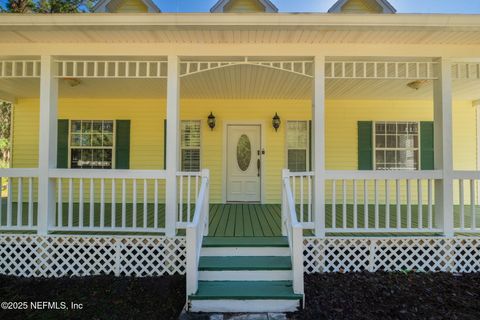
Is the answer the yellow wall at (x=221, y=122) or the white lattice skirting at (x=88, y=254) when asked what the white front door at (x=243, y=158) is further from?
the white lattice skirting at (x=88, y=254)

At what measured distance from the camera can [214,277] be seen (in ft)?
10.8

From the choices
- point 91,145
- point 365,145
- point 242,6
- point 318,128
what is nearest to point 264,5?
point 242,6

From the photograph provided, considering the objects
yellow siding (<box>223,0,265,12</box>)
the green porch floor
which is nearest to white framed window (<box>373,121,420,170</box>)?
the green porch floor

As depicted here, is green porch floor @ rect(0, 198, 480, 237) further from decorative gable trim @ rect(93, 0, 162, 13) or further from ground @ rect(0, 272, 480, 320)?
decorative gable trim @ rect(93, 0, 162, 13)

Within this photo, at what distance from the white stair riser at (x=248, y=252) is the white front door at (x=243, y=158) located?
10.3 feet

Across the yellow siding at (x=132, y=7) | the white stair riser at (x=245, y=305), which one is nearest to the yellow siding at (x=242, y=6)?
the yellow siding at (x=132, y=7)

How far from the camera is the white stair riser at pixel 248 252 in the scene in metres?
3.61

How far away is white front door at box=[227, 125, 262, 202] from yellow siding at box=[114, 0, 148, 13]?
9.63ft

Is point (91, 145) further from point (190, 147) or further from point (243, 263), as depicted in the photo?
point (243, 263)

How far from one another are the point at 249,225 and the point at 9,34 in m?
4.19

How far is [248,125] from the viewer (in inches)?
266

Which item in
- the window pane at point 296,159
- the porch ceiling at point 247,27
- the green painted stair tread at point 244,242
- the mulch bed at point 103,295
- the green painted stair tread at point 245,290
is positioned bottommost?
the mulch bed at point 103,295

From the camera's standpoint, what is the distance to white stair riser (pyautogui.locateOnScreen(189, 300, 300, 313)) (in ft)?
9.76

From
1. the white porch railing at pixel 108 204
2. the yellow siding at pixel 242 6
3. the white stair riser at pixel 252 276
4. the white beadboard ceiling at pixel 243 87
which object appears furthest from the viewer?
the white beadboard ceiling at pixel 243 87
